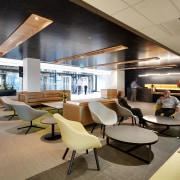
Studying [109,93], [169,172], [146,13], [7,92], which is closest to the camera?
[169,172]

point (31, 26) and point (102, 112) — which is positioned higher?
point (31, 26)

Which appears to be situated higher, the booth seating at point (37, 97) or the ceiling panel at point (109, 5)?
the ceiling panel at point (109, 5)

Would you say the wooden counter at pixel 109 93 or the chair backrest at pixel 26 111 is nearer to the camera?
the chair backrest at pixel 26 111

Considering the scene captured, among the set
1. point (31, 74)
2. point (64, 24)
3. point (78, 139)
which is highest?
point (64, 24)

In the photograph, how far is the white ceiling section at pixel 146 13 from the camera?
255 centimetres

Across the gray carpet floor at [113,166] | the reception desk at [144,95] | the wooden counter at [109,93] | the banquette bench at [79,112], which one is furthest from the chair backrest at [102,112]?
the wooden counter at [109,93]

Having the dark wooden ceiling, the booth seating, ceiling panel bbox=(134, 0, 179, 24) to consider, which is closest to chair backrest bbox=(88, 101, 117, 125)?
the dark wooden ceiling

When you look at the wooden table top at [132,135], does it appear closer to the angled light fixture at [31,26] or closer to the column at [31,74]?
the angled light fixture at [31,26]

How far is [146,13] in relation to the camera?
9.55ft

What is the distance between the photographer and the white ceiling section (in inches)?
101

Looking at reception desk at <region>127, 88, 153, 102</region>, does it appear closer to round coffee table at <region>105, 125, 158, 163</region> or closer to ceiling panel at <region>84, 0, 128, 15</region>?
round coffee table at <region>105, 125, 158, 163</region>

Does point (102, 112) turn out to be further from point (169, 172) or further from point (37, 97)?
point (37, 97)

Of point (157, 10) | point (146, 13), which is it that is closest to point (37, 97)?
point (146, 13)

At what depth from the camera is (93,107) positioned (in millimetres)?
4148
